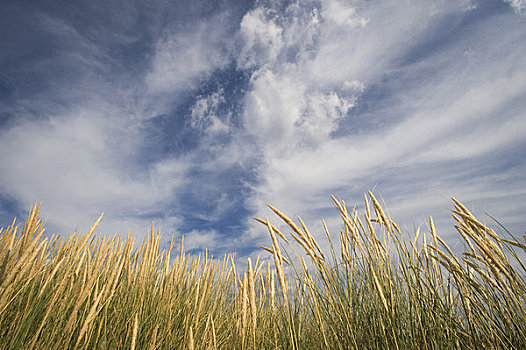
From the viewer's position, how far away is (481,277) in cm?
195

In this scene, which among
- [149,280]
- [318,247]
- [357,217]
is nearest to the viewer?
[318,247]

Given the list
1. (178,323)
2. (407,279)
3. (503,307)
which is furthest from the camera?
(178,323)

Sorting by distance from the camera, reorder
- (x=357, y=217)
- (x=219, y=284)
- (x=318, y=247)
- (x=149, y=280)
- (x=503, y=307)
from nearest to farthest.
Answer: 1. (x=503, y=307)
2. (x=318, y=247)
3. (x=357, y=217)
4. (x=149, y=280)
5. (x=219, y=284)

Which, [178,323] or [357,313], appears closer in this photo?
[357,313]

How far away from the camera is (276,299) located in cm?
235

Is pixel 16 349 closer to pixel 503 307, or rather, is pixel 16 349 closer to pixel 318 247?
pixel 318 247

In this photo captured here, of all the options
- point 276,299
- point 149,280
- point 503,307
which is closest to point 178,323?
point 149,280

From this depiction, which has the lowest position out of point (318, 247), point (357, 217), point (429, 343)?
point (429, 343)

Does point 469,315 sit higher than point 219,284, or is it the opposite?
point 219,284

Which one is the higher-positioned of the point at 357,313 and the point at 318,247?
the point at 318,247

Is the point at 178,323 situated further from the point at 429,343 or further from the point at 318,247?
the point at 429,343

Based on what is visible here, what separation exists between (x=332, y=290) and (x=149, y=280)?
7.02 feet

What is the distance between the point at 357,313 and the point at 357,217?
70 centimetres

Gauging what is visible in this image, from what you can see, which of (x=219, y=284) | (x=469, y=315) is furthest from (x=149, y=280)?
(x=469, y=315)
